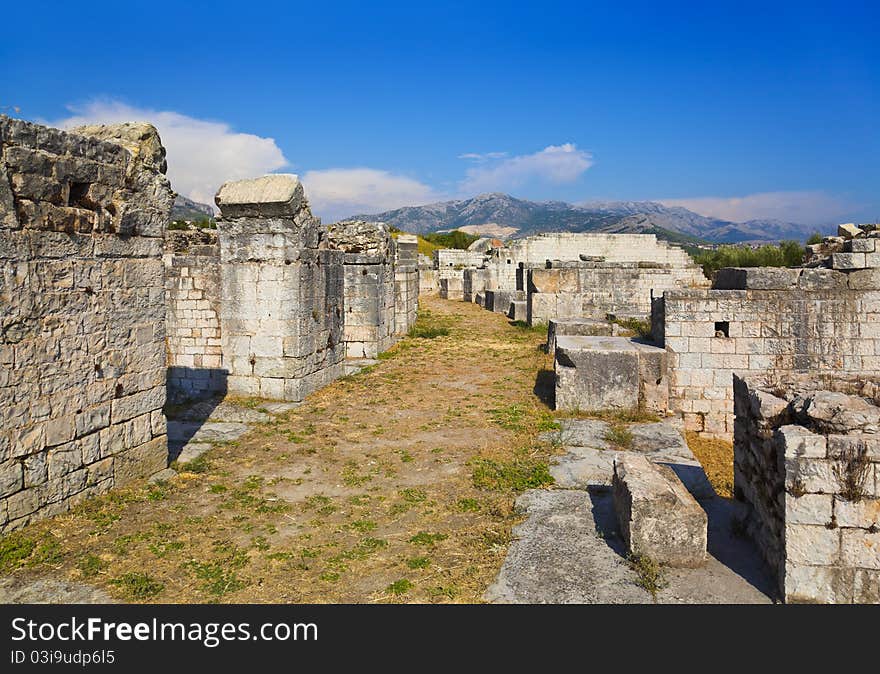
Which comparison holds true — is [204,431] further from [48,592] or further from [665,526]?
[665,526]

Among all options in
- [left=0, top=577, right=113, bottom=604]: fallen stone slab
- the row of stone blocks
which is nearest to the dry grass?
the row of stone blocks

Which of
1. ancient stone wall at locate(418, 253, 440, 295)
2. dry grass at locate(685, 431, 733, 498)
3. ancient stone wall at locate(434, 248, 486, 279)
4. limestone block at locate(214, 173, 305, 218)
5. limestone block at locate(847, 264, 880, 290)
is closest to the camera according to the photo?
dry grass at locate(685, 431, 733, 498)

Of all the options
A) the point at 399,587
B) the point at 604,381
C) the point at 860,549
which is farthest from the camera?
the point at 604,381

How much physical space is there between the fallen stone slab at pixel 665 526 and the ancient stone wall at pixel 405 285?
463 inches

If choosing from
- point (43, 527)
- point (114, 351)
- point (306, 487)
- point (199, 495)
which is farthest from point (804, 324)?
point (43, 527)

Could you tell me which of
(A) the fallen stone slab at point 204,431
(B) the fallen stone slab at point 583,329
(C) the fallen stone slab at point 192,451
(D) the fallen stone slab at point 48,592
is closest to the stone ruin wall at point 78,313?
(C) the fallen stone slab at point 192,451

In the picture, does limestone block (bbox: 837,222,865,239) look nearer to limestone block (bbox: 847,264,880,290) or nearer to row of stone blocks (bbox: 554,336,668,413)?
limestone block (bbox: 847,264,880,290)

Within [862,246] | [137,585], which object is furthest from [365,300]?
[137,585]

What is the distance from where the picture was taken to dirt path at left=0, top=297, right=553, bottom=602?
12.6ft

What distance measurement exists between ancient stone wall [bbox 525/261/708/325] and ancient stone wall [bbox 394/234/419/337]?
3.57m

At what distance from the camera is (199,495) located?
5.39m

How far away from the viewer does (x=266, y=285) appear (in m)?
9.02

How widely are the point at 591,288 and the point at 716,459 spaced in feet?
39.3

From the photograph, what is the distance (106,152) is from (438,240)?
2417 inches
